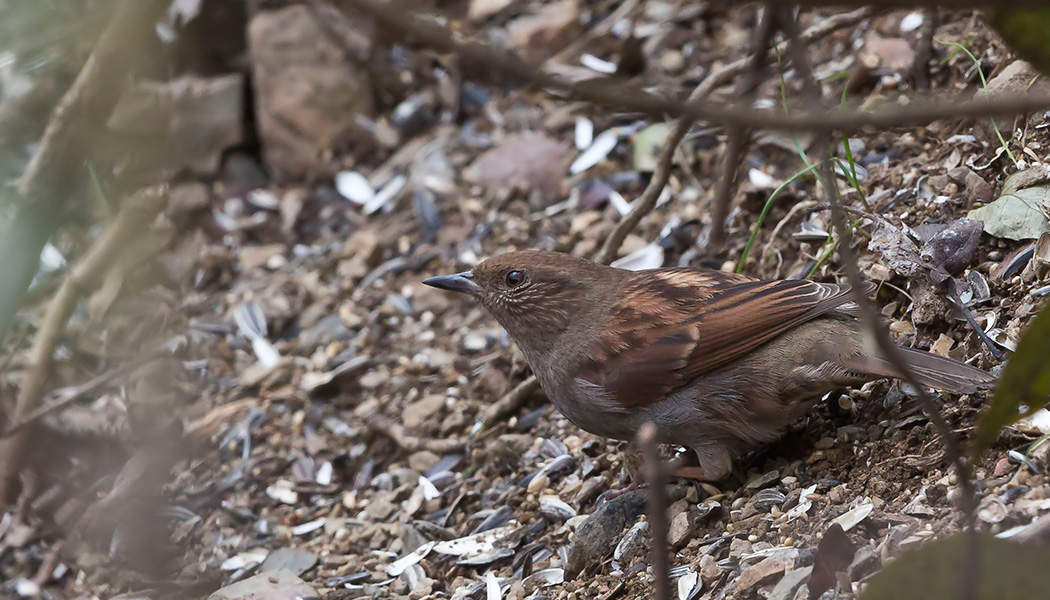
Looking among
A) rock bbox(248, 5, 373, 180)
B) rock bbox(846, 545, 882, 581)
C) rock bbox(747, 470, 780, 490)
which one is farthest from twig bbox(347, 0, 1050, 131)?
rock bbox(248, 5, 373, 180)

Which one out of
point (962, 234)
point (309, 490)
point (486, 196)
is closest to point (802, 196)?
point (962, 234)

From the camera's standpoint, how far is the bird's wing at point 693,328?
3.75 meters

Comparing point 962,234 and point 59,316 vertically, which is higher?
point 962,234

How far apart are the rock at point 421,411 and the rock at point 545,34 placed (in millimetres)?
2449

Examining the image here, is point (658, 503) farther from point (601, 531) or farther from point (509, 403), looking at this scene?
point (509, 403)

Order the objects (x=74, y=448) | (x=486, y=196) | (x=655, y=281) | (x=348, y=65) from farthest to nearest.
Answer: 1. (x=348, y=65)
2. (x=486, y=196)
3. (x=74, y=448)
4. (x=655, y=281)

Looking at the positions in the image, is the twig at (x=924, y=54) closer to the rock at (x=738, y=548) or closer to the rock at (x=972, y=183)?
the rock at (x=972, y=183)

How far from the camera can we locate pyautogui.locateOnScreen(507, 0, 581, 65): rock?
21.9ft

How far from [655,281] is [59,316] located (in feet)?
9.09

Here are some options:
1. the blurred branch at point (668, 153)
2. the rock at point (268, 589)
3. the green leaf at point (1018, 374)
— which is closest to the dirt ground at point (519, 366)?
Answer: the rock at point (268, 589)

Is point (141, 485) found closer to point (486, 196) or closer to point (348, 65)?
point (486, 196)

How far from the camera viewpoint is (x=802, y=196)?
489 centimetres

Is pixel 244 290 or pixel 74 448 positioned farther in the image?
pixel 244 290

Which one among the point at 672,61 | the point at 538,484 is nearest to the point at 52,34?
the point at 538,484
